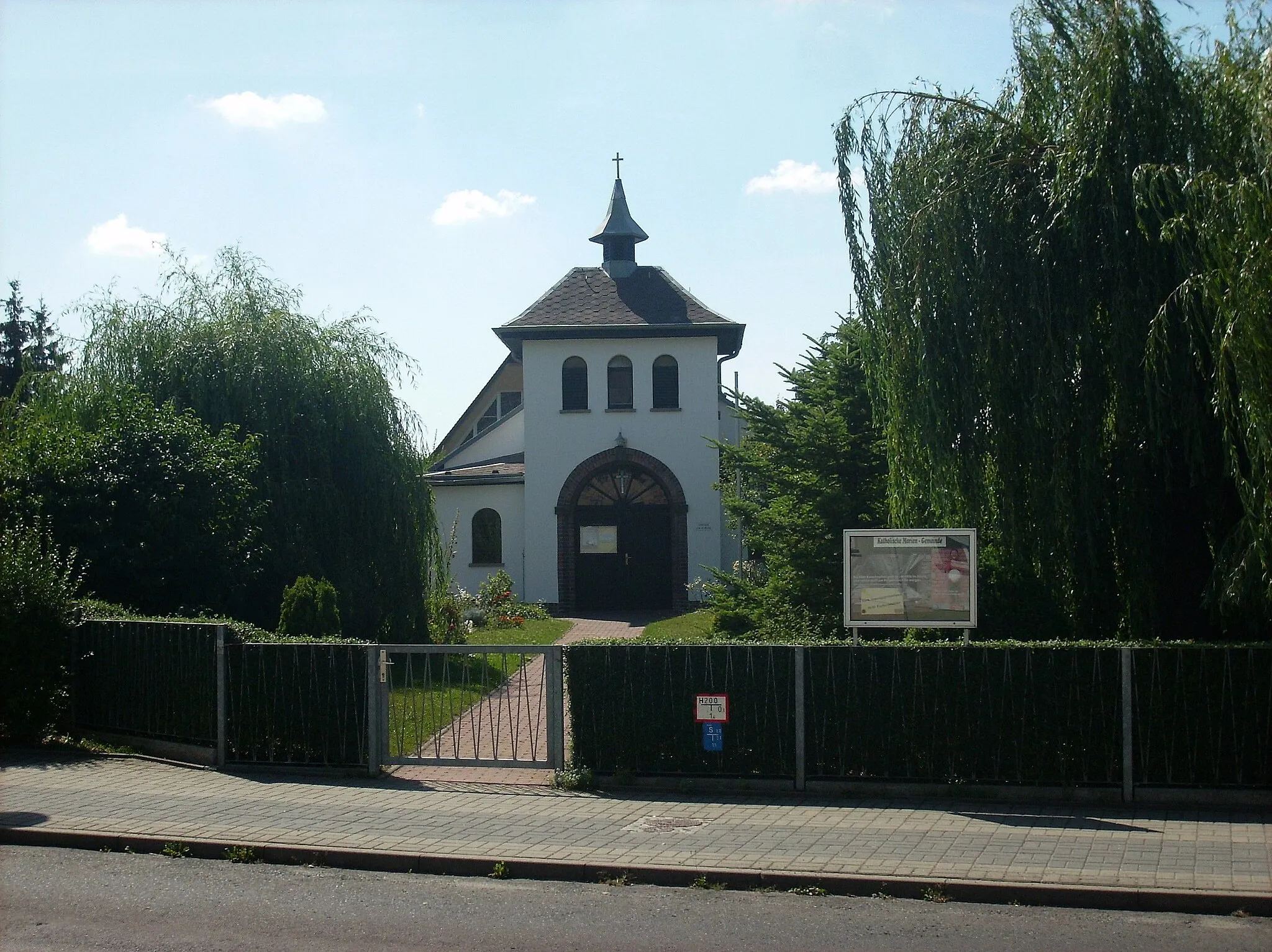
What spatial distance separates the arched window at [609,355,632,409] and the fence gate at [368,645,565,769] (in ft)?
63.2

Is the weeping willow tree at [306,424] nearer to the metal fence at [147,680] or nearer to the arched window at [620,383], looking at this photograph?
the metal fence at [147,680]

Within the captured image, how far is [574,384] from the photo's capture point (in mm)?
32156

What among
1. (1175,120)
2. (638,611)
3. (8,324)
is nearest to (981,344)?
(1175,120)

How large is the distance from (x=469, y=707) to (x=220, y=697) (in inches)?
94.5

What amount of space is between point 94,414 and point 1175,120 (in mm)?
15096

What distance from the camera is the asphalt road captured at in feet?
21.6

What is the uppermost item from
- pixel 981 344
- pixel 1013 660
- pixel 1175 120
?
pixel 1175 120

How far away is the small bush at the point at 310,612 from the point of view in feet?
51.0

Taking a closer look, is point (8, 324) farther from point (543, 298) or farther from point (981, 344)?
point (981, 344)

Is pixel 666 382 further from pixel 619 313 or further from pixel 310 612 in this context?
pixel 310 612

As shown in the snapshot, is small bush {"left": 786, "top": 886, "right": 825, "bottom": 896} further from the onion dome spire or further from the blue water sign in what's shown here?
the onion dome spire

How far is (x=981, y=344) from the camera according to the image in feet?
38.0

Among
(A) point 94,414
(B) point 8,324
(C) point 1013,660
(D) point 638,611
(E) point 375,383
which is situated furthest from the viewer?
(B) point 8,324

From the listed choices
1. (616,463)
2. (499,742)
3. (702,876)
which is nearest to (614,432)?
(616,463)
